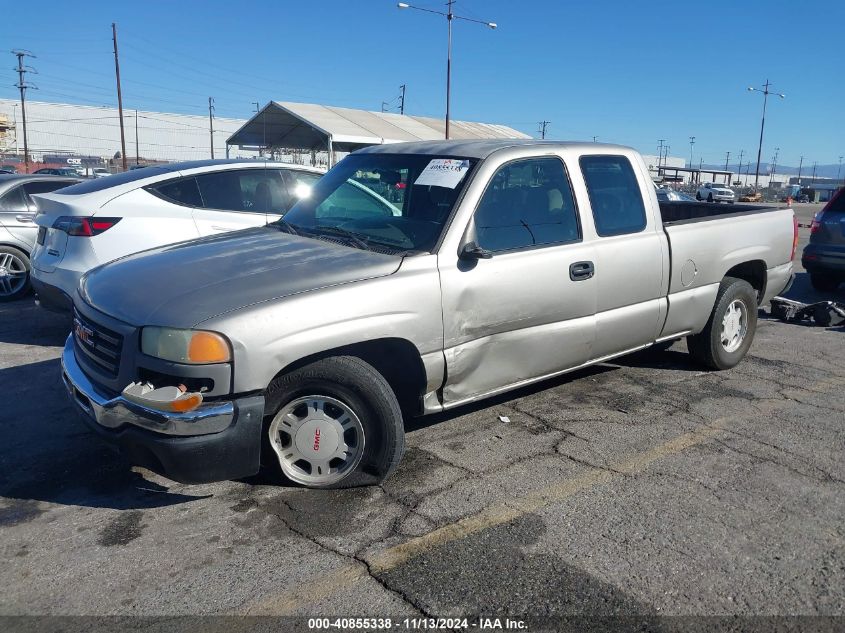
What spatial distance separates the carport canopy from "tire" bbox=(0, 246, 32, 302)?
22.7 meters

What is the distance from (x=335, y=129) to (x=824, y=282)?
2459 cm

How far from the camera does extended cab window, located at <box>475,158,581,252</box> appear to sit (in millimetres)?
4090

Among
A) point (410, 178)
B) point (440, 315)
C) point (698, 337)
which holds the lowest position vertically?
point (698, 337)

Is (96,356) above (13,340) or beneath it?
above

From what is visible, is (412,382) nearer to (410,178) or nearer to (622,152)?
(410,178)

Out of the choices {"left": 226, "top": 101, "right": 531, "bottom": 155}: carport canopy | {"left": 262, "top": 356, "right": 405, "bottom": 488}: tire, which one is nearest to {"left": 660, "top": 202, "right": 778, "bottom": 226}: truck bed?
{"left": 262, "top": 356, "right": 405, "bottom": 488}: tire

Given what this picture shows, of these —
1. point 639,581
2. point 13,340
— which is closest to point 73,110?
point 13,340

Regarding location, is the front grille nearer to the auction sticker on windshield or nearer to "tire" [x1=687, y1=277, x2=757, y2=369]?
the auction sticker on windshield

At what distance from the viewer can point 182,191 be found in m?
6.80

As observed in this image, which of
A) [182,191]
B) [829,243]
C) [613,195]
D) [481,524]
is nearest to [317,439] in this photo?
[481,524]

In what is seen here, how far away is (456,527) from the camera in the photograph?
3.31m

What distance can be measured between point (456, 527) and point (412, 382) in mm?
855

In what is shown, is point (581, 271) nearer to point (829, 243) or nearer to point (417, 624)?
point (417, 624)

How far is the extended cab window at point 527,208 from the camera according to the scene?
4.09 metres
